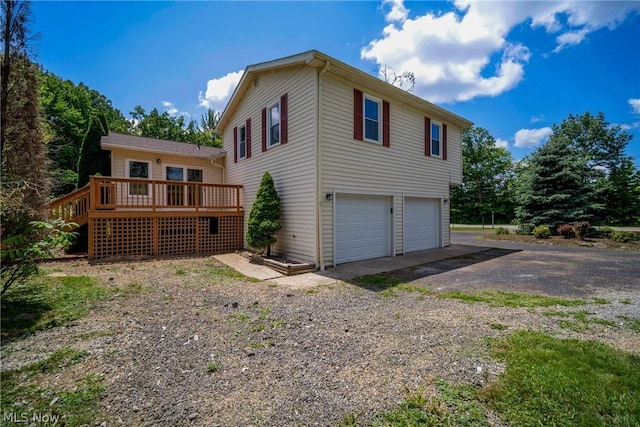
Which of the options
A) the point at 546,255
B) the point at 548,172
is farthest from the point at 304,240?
the point at 548,172

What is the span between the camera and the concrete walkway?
6395 mm

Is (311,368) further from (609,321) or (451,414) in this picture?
(609,321)

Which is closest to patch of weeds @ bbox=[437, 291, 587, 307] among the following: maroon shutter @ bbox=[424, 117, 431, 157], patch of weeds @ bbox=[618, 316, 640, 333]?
patch of weeds @ bbox=[618, 316, 640, 333]

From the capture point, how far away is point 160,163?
12.5 m

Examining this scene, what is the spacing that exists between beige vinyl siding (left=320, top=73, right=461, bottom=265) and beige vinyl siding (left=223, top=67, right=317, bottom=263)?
34cm

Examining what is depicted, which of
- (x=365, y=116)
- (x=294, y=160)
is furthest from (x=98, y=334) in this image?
(x=365, y=116)

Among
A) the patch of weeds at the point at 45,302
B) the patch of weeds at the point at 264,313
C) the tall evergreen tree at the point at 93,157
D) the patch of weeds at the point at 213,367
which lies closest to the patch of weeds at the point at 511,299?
the patch of weeds at the point at 264,313

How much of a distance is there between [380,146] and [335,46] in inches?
192

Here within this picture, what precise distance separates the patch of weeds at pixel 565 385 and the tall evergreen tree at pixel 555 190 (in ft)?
49.6

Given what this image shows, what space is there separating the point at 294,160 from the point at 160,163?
7.82 m

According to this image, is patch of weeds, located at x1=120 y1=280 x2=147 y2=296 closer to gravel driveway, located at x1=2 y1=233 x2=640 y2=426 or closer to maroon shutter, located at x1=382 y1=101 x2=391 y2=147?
gravel driveway, located at x1=2 y1=233 x2=640 y2=426

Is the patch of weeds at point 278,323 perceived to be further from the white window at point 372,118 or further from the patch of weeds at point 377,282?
the white window at point 372,118

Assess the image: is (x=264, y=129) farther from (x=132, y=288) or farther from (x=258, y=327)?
(x=258, y=327)

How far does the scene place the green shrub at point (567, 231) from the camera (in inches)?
524
